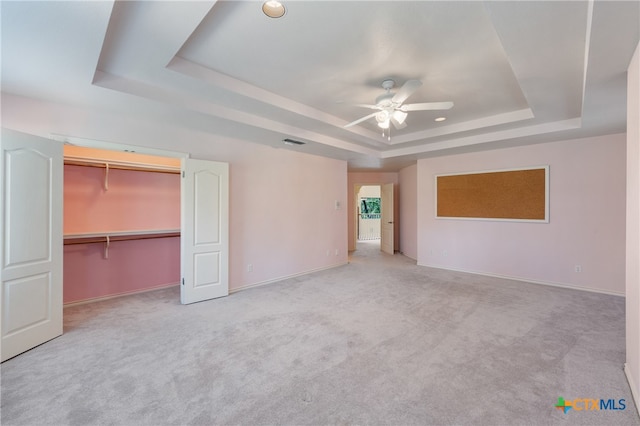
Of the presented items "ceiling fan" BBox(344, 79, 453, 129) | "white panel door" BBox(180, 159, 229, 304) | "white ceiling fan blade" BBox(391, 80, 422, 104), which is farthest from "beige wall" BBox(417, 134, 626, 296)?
"white panel door" BBox(180, 159, 229, 304)

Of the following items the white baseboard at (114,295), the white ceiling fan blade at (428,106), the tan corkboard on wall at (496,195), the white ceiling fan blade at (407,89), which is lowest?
the white baseboard at (114,295)

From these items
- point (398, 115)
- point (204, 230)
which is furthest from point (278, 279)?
point (398, 115)

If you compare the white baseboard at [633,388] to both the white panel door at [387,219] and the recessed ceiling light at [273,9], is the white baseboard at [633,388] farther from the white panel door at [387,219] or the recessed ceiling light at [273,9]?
the white panel door at [387,219]

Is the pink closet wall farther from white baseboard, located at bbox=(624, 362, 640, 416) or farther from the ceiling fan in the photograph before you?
white baseboard, located at bbox=(624, 362, 640, 416)

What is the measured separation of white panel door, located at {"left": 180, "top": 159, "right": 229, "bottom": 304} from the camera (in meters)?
3.80

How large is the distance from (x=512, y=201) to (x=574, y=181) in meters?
0.90

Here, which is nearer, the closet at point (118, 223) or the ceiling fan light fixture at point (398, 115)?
the ceiling fan light fixture at point (398, 115)

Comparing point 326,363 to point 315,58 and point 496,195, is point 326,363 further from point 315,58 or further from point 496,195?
point 496,195

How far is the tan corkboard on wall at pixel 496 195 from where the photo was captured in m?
4.77

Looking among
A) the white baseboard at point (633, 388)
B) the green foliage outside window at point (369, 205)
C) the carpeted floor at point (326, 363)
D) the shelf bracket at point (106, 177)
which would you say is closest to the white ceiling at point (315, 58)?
the shelf bracket at point (106, 177)

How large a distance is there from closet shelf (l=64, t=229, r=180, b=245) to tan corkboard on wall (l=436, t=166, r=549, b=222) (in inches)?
216

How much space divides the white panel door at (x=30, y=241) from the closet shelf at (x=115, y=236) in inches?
40.7

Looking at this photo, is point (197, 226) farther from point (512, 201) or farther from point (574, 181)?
point (574, 181)

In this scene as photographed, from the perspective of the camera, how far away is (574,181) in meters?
4.43
